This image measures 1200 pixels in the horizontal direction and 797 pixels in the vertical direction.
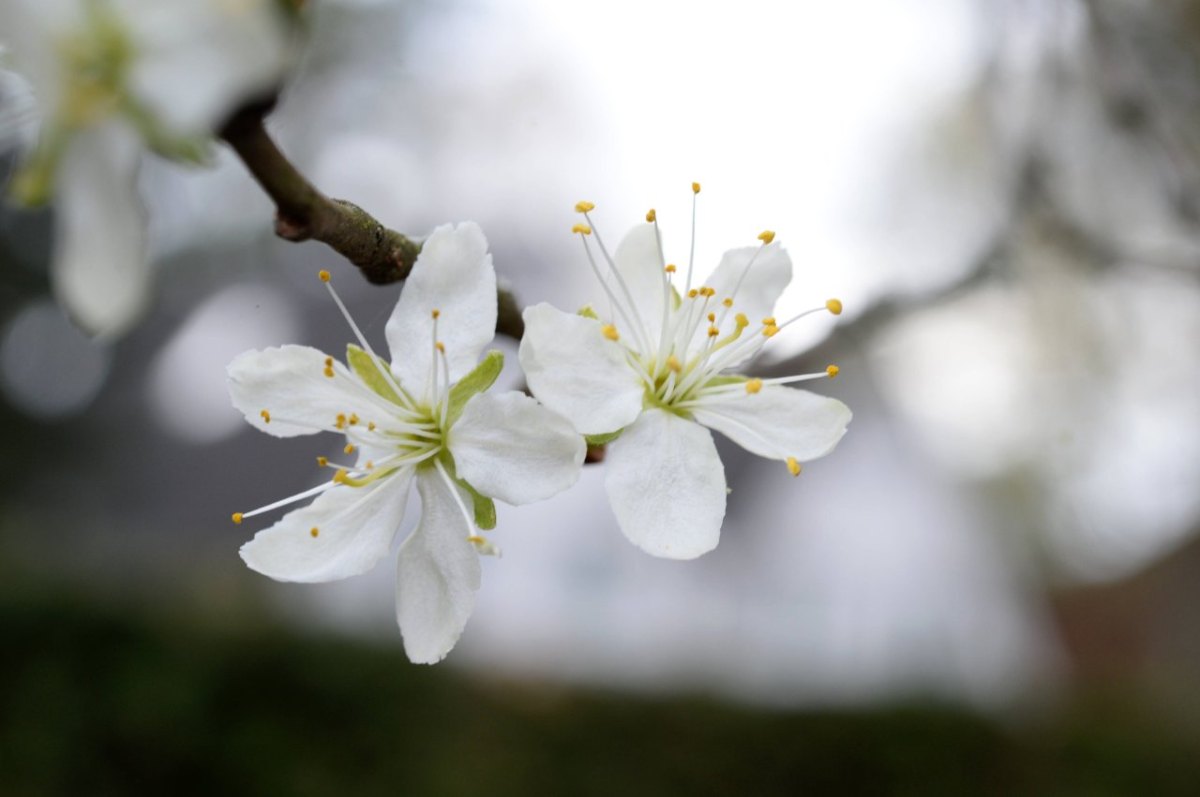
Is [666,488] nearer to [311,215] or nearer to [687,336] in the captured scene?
[687,336]

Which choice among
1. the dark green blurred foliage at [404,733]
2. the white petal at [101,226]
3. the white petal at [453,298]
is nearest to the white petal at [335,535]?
the white petal at [453,298]

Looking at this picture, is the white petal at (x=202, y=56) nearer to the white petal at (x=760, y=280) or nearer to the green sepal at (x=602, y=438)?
the green sepal at (x=602, y=438)

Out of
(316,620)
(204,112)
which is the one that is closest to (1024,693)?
(316,620)

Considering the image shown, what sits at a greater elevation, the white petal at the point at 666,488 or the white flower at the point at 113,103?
the white flower at the point at 113,103

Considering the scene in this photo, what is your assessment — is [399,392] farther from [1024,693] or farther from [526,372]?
[1024,693]

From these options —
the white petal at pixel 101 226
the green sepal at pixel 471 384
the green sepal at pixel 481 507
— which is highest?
the white petal at pixel 101 226

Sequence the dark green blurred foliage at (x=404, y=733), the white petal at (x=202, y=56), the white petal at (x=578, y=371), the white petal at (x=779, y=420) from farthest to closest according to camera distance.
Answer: the dark green blurred foliage at (x=404, y=733) → the white petal at (x=779, y=420) → the white petal at (x=578, y=371) → the white petal at (x=202, y=56)
